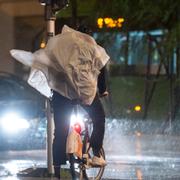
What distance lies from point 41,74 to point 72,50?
0.72 meters

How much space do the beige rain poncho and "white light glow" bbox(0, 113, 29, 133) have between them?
185 inches

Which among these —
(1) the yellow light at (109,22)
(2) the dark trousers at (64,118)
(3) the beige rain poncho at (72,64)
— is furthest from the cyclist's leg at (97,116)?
(1) the yellow light at (109,22)

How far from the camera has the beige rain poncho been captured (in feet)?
23.2

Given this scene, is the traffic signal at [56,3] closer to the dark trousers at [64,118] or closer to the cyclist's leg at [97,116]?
the dark trousers at [64,118]

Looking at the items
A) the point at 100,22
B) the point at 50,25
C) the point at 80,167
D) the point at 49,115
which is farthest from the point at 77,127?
the point at 100,22

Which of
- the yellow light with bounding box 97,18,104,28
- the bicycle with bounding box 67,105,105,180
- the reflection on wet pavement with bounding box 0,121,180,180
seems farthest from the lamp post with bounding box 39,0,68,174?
the yellow light with bounding box 97,18,104,28

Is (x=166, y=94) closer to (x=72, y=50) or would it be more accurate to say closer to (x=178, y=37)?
(x=178, y=37)

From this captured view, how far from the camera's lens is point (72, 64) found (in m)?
7.05

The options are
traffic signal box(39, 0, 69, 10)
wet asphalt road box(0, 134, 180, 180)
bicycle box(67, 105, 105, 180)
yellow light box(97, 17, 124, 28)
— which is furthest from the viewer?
yellow light box(97, 17, 124, 28)

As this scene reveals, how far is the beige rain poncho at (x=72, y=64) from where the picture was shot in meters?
7.07

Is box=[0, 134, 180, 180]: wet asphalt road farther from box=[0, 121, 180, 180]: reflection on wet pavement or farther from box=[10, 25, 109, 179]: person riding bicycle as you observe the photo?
box=[10, 25, 109, 179]: person riding bicycle

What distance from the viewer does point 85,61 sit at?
7.09m

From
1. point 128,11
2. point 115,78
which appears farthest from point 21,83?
point 115,78

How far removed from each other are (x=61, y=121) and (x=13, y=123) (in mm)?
4800
